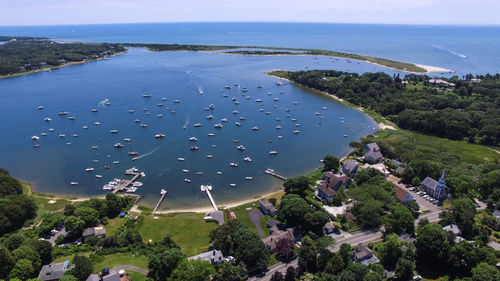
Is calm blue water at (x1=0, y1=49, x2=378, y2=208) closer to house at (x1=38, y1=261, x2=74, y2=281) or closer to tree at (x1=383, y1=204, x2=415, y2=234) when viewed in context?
house at (x1=38, y1=261, x2=74, y2=281)

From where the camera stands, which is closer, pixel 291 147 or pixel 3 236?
pixel 3 236

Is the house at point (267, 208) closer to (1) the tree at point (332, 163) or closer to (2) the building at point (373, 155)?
(1) the tree at point (332, 163)

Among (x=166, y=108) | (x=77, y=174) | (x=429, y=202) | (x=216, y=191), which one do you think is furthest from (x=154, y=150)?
(x=429, y=202)

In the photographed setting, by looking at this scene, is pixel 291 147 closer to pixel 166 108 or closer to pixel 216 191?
pixel 216 191

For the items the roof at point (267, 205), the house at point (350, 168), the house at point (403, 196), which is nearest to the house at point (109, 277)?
the roof at point (267, 205)

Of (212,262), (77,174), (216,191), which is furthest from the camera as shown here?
(77,174)

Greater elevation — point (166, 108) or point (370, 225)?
point (166, 108)

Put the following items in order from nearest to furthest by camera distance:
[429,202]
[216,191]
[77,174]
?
[429,202], [216,191], [77,174]
